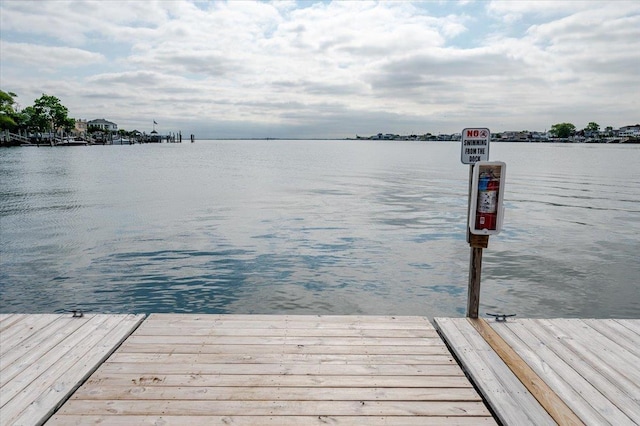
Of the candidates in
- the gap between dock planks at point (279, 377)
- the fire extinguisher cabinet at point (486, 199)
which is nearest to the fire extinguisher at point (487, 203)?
the fire extinguisher cabinet at point (486, 199)

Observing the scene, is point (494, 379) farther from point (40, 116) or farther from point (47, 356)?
point (40, 116)

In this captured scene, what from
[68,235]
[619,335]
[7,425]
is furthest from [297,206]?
[7,425]

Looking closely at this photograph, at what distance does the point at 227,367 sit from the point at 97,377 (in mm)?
1242

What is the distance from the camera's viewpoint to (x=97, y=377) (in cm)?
442

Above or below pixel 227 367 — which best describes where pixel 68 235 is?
below

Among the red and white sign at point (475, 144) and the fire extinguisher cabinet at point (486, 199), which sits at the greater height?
the red and white sign at point (475, 144)

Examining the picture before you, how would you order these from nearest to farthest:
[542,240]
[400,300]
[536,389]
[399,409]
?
[399,409] < [536,389] < [400,300] < [542,240]

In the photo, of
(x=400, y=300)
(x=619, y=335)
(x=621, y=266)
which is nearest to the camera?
(x=619, y=335)

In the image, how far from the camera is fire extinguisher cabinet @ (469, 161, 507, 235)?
5660mm

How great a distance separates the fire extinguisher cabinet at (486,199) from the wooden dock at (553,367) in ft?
4.18

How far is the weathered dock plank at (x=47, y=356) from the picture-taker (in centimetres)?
397

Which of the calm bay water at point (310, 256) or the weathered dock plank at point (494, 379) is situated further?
the calm bay water at point (310, 256)

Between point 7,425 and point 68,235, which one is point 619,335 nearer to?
point 7,425

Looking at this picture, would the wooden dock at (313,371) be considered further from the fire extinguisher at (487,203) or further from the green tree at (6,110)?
the green tree at (6,110)
